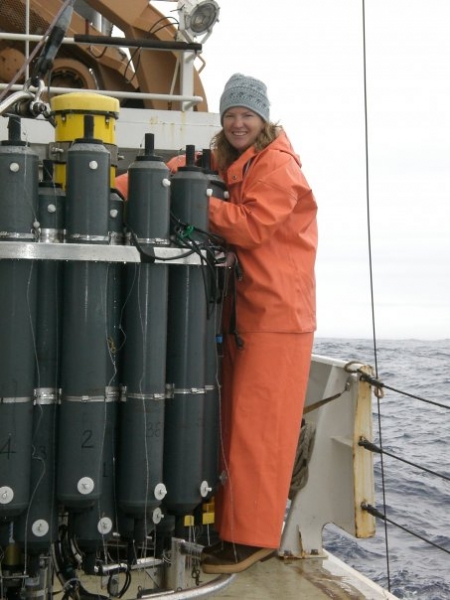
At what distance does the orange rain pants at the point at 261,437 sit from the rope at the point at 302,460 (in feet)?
3.55

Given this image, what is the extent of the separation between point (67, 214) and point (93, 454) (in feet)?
2.98

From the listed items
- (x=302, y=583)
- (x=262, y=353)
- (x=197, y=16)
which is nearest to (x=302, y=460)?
(x=302, y=583)

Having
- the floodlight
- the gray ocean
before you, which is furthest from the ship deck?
the floodlight

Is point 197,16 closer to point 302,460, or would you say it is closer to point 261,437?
point 302,460

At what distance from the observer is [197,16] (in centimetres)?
657

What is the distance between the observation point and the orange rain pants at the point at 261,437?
4.45 metres

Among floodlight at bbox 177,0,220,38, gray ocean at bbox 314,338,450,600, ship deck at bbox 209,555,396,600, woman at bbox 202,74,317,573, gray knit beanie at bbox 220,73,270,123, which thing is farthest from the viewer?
gray ocean at bbox 314,338,450,600

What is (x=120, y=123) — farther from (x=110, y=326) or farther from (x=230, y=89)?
(x=110, y=326)

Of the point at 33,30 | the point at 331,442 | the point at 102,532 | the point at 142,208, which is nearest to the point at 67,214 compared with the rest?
the point at 142,208

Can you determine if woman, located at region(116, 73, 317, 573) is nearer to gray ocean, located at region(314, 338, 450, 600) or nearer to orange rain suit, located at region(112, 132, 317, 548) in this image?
orange rain suit, located at region(112, 132, 317, 548)

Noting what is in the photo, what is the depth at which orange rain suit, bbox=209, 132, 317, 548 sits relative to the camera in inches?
175

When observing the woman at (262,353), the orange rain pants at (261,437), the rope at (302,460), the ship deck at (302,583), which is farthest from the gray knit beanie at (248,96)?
the ship deck at (302,583)

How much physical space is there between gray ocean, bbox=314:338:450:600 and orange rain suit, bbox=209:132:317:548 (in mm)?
878

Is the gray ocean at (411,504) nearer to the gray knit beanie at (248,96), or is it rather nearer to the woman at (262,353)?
the woman at (262,353)
